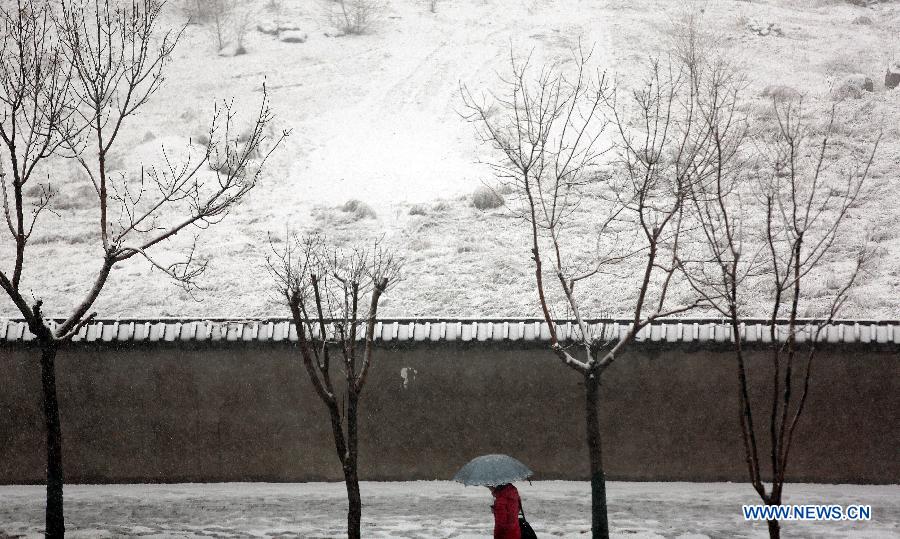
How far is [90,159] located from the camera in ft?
120

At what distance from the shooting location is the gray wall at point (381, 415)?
13.3 meters

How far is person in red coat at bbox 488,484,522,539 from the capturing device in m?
6.57

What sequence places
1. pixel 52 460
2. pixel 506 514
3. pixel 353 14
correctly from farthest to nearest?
pixel 353 14, pixel 52 460, pixel 506 514

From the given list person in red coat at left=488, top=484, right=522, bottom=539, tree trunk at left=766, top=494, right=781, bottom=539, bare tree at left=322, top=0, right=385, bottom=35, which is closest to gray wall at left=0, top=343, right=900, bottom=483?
person in red coat at left=488, top=484, right=522, bottom=539

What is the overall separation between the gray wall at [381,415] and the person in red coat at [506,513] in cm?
685

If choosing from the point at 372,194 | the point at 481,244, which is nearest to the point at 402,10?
the point at 372,194

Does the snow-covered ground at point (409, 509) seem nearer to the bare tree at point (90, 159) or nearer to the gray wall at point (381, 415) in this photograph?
the gray wall at point (381, 415)

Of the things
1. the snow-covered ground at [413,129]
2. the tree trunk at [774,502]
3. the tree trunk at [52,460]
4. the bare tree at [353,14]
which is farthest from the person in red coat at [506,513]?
the bare tree at [353,14]

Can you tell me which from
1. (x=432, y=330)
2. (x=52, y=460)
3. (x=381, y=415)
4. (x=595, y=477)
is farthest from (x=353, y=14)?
(x=595, y=477)

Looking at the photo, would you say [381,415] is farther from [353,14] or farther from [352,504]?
[353,14]

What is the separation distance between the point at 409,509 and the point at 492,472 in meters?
5.26

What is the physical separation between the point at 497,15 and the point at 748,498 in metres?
41.0

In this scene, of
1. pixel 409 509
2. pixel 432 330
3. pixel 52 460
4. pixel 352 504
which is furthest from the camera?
pixel 432 330

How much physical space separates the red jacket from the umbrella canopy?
9cm
